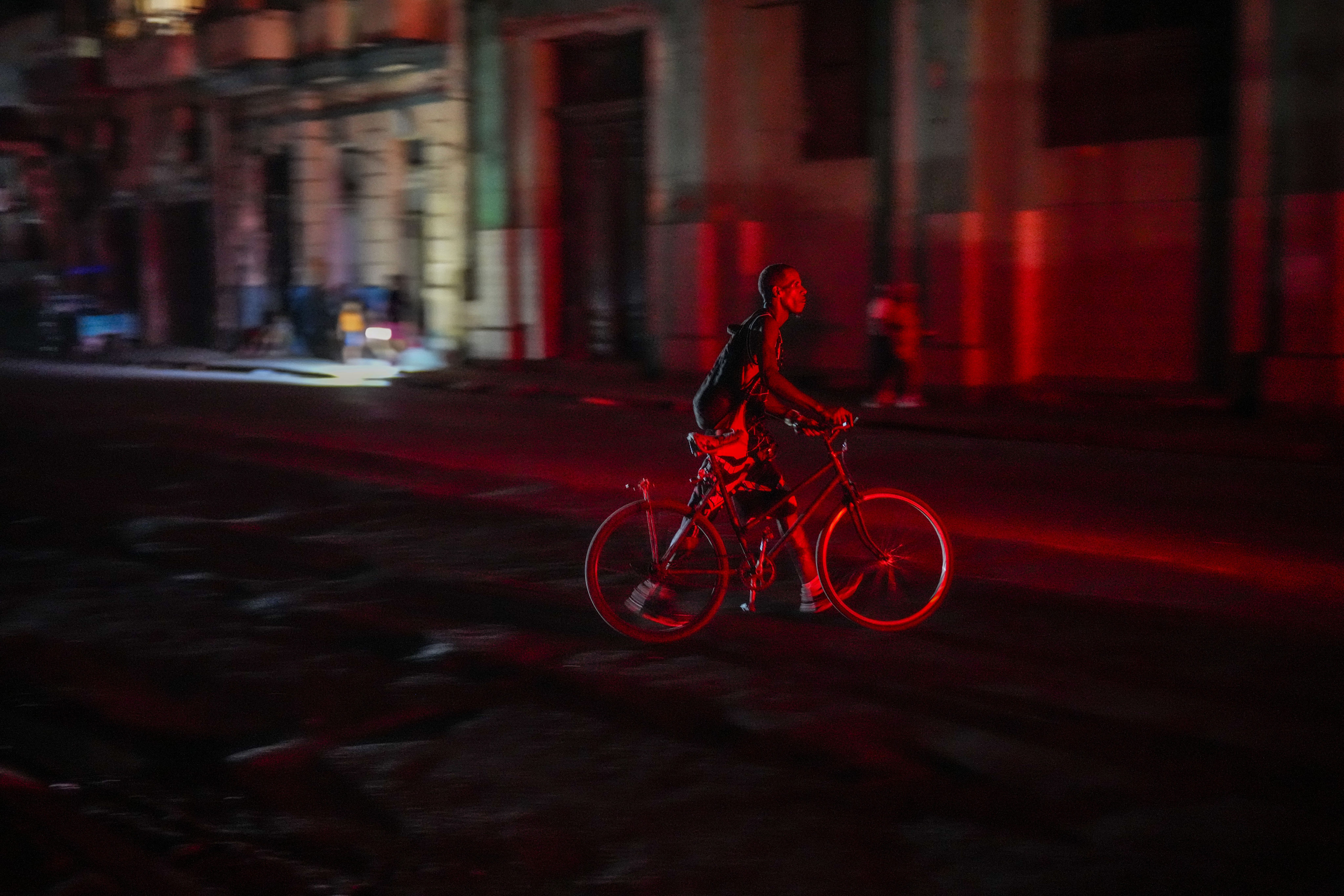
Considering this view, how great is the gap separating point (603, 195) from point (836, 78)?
5.62 m

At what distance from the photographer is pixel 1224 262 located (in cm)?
1850

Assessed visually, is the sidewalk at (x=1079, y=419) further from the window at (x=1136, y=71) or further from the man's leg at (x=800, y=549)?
the man's leg at (x=800, y=549)

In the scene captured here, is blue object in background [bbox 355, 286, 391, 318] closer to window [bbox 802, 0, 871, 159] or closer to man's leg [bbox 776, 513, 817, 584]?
window [bbox 802, 0, 871, 159]

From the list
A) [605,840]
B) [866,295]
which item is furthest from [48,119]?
[605,840]

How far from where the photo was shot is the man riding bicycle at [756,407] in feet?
21.8

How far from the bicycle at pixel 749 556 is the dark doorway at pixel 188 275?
32472mm

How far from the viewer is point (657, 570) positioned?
6871mm

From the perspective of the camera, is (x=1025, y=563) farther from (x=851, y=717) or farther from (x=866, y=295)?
(x=866, y=295)

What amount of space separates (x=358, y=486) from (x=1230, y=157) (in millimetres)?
11948

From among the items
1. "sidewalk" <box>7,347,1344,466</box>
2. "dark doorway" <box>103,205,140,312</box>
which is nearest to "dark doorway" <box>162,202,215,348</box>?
"dark doorway" <box>103,205,140,312</box>

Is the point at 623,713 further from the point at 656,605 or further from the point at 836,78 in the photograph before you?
the point at 836,78

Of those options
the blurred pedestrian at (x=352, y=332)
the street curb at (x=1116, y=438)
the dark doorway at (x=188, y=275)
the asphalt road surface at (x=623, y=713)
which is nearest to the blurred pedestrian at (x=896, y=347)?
the street curb at (x=1116, y=438)

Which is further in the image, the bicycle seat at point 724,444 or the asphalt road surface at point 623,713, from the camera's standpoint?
the bicycle seat at point 724,444

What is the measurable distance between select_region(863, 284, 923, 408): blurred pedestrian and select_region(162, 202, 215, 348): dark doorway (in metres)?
22.6
